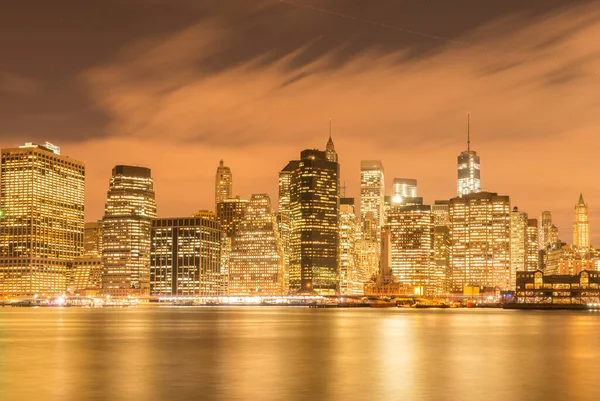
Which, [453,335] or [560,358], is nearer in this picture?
[560,358]

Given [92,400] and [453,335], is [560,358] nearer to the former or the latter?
[453,335]

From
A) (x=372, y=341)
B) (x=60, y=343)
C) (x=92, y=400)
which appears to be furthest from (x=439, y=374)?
(x=60, y=343)

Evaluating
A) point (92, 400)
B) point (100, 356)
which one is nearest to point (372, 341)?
point (100, 356)

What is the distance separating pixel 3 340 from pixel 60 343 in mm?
7303

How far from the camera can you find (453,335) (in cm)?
9031

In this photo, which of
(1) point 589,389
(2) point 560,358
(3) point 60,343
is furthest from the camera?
(3) point 60,343

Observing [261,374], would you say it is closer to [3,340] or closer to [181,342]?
[181,342]

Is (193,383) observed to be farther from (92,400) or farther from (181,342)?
(181,342)

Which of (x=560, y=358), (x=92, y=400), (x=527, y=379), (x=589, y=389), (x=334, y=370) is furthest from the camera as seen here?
(x=560, y=358)

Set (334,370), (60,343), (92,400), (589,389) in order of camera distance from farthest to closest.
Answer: (60,343), (334,370), (589,389), (92,400)

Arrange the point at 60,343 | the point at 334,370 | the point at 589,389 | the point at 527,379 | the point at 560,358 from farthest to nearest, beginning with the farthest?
the point at 60,343, the point at 560,358, the point at 334,370, the point at 527,379, the point at 589,389

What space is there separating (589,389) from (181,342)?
45.0 meters

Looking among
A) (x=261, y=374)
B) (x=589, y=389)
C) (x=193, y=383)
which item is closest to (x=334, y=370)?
(x=261, y=374)

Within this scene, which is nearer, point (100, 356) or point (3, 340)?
point (100, 356)
